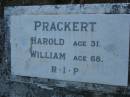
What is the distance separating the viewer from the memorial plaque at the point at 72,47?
3.84 metres

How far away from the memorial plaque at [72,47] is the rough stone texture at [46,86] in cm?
6

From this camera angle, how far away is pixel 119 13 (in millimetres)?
3844

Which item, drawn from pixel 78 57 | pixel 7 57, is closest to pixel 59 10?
pixel 78 57

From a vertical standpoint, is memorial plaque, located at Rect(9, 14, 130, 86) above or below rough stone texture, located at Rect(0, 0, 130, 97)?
above

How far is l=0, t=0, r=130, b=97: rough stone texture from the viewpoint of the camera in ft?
12.8

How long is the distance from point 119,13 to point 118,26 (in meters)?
0.13

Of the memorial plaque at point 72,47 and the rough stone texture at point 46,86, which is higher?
the memorial plaque at point 72,47

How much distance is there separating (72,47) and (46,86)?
57cm

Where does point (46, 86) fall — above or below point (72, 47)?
below

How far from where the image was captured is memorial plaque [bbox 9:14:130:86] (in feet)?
12.6

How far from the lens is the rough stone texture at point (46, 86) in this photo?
3891mm

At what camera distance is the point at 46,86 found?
4301mm

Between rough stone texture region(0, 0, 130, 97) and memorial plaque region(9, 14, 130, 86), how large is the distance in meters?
0.06

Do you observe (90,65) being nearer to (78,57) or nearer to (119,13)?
(78,57)
